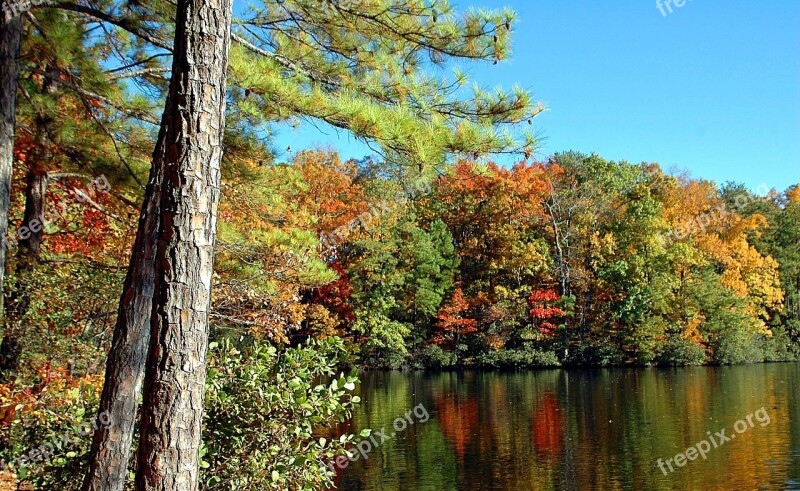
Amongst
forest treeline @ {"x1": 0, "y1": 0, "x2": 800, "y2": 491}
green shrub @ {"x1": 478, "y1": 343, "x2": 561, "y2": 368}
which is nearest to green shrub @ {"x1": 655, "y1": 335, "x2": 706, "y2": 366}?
green shrub @ {"x1": 478, "y1": 343, "x2": 561, "y2": 368}

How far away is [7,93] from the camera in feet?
15.7

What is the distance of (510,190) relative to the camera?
3003cm

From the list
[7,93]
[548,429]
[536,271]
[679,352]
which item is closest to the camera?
[7,93]

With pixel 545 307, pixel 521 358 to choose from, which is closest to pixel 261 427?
pixel 521 358

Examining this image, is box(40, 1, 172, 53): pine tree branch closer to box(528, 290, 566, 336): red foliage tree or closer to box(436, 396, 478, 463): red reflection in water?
box(436, 396, 478, 463): red reflection in water

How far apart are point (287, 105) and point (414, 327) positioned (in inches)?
1016

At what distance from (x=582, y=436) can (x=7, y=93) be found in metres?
10.6

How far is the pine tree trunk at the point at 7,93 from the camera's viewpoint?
4691mm

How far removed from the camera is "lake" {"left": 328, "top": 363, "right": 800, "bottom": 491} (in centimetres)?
915

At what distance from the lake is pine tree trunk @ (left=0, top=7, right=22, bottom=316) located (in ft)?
19.1

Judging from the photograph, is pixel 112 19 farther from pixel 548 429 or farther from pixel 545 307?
pixel 545 307

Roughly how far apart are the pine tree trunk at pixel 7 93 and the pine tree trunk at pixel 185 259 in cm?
249

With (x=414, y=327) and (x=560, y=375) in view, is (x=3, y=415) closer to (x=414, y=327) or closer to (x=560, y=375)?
(x=560, y=375)

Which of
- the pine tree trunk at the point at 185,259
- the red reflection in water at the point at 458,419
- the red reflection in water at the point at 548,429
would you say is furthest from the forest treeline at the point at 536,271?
the pine tree trunk at the point at 185,259
